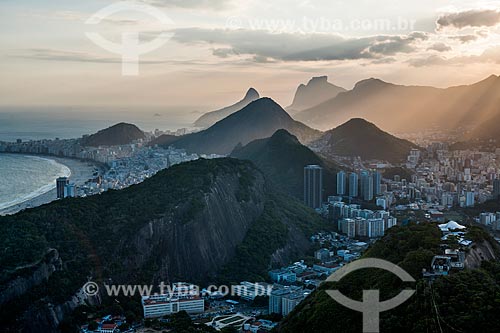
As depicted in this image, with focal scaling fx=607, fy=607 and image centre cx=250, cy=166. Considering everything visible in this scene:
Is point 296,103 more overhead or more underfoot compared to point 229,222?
more overhead

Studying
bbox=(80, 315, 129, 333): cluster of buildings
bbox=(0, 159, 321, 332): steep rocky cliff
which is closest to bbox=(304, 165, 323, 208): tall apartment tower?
bbox=(0, 159, 321, 332): steep rocky cliff

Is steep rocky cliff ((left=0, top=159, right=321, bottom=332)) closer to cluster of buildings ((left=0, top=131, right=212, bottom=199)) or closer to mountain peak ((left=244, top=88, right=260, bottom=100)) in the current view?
cluster of buildings ((left=0, top=131, right=212, bottom=199))

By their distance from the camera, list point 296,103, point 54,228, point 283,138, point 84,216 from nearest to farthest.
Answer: point 54,228 < point 84,216 < point 283,138 < point 296,103

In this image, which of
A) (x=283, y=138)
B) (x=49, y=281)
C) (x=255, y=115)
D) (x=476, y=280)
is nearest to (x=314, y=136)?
(x=255, y=115)

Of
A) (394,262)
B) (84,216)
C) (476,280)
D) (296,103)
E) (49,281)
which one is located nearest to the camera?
(476,280)

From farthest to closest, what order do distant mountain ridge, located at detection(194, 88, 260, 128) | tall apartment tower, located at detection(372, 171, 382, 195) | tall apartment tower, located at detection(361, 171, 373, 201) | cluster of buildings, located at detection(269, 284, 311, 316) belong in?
distant mountain ridge, located at detection(194, 88, 260, 128) → tall apartment tower, located at detection(372, 171, 382, 195) → tall apartment tower, located at detection(361, 171, 373, 201) → cluster of buildings, located at detection(269, 284, 311, 316)

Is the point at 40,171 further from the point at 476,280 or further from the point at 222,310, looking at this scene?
the point at 476,280
